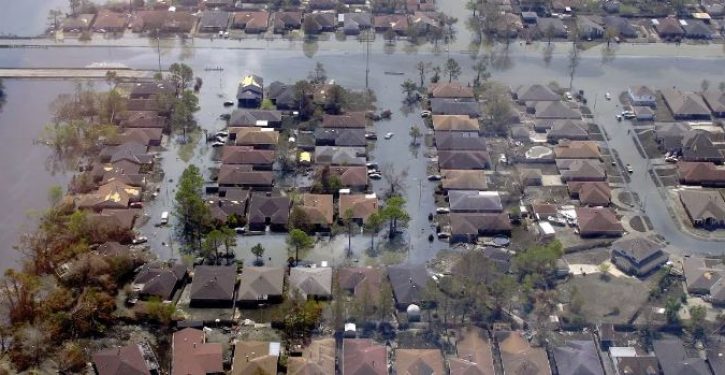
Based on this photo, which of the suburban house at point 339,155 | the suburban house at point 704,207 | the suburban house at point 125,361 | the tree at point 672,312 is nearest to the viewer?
the suburban house at point 125,361

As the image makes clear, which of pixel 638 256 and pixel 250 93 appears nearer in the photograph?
pixel 638 256

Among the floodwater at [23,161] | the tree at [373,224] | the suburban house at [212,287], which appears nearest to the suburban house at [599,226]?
the tree at [373,224]

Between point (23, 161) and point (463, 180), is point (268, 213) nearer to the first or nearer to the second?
point (463, 180)

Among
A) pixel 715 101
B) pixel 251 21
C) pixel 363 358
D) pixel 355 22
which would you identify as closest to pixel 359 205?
pixel 363 358

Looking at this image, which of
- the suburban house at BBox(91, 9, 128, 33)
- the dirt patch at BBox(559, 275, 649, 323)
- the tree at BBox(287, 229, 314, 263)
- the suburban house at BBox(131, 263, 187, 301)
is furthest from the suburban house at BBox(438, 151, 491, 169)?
the suburban house at BBox(91, 9, 128, 33)

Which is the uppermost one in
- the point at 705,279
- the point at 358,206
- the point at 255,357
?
the point at 358,206

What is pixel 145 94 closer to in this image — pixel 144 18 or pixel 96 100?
pixel 96 100

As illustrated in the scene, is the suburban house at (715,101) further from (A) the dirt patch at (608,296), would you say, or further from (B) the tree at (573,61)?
(A) the dirt patch at (608,296)
